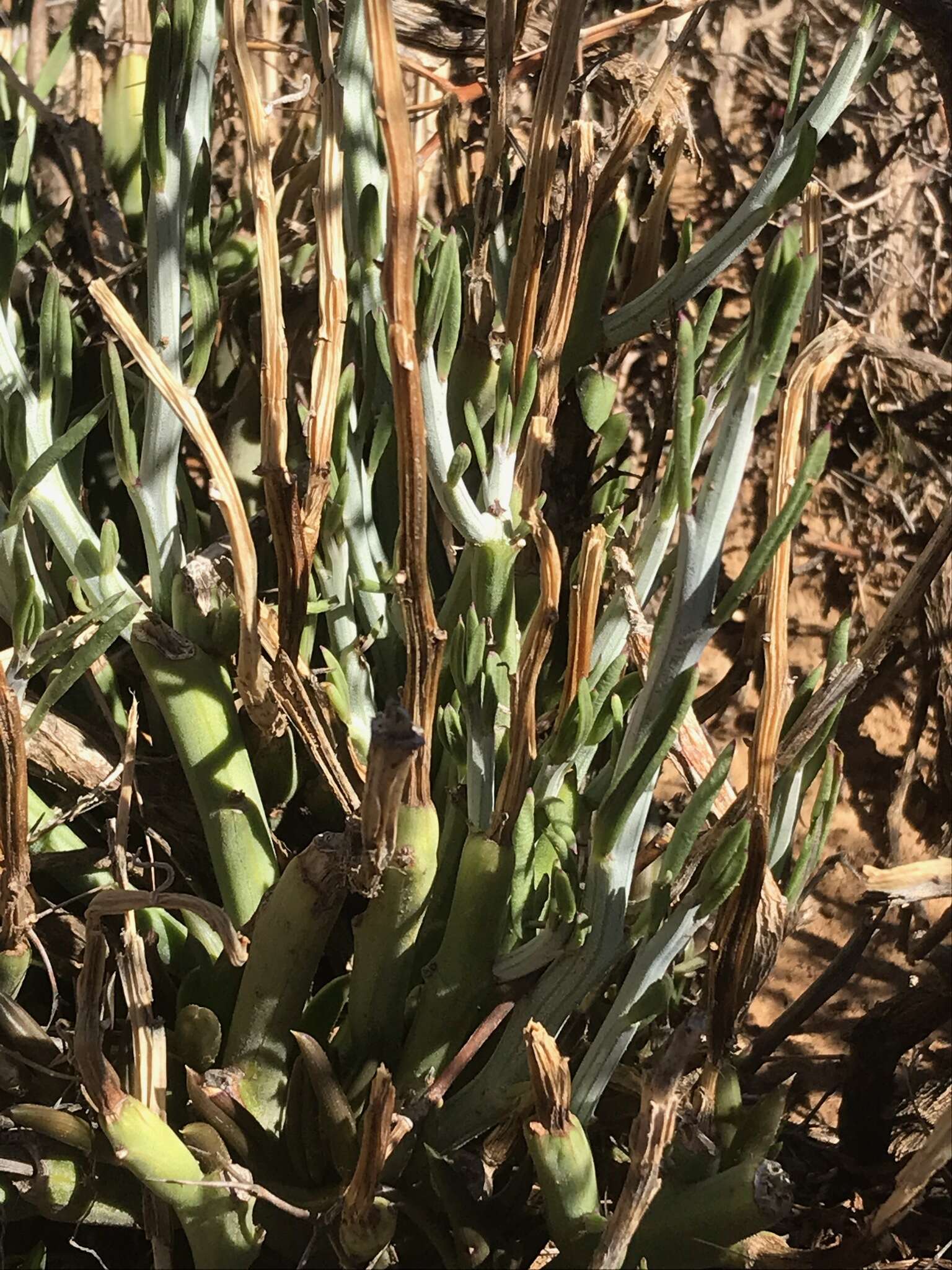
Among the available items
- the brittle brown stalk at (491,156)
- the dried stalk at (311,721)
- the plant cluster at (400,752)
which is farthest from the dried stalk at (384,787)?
the brittle brown stalk at (491,156)

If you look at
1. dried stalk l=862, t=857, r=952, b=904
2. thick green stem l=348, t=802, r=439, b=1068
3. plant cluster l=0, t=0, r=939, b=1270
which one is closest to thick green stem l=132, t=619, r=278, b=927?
plant cluster l=0, t=0, r=939, b=1270

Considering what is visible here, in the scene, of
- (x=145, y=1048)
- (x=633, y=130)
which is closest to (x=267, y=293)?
(x=633, y=130)

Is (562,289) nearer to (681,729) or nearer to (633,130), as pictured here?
(633,130)

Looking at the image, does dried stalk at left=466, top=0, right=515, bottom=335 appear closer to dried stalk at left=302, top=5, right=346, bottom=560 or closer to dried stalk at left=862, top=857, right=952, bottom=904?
dried stalk at left=302, top=5, right=346, bottom=560

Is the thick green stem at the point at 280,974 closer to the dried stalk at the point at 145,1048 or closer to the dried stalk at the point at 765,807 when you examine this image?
the dried stalk at the point at 145,1048

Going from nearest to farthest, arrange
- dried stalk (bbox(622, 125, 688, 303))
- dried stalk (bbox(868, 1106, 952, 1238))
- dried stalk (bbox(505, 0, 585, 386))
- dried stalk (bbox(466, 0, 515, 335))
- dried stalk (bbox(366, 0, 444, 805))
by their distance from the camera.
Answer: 1. dried stalk (bbox(366, 0, 444, 805))
2. dried stalk (bbox(868, 1106, 952, 1238))
3. dried stalk (bbox(505, 0, 585, 386))
4. dried stalk (bbox(466, 0, 515, 335))
5. dried stalk (bbox(622, 125, 688, 303))
